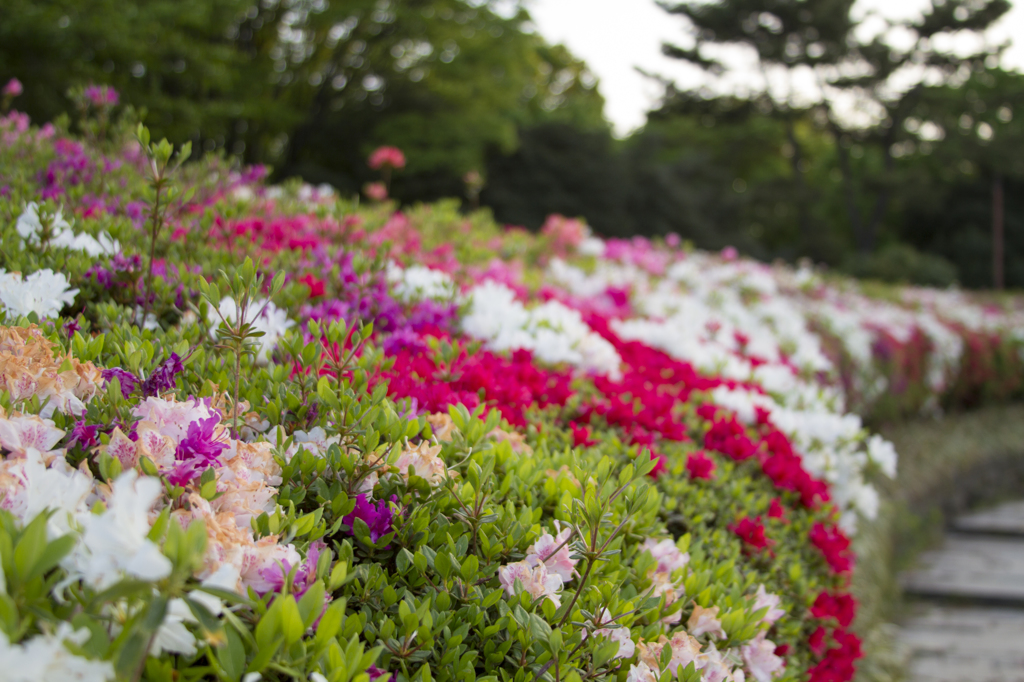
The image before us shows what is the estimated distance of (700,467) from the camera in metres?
1.99

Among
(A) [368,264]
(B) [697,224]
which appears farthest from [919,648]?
(B) [697,224]

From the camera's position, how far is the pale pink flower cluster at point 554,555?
127 cm

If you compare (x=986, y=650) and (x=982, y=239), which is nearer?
(x=986, y=650)

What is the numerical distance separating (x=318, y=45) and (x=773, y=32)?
17977mm

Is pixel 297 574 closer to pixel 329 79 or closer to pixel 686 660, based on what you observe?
pixel 686 660

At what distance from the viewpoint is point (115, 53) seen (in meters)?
10.6

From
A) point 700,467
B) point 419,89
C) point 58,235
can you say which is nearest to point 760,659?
point 700,467

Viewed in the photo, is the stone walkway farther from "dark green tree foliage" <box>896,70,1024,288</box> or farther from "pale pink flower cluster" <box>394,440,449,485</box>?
"dark green tree foliage" <box>896,70,1024,288</box>

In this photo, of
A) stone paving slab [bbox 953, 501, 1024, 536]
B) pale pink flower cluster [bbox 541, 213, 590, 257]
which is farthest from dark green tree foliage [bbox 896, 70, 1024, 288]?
pale pink flower cluster [bbox 541, 213, 590, 257]

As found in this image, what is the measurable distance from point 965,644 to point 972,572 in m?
1.19

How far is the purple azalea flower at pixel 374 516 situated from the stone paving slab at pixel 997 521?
6.18 meters

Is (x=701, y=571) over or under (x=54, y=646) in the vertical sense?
under

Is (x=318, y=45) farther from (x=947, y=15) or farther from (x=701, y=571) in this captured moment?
(x=947, y=15)

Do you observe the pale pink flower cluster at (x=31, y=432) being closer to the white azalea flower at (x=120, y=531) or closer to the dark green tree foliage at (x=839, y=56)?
the white azalea flower at (x=120, y=531)
